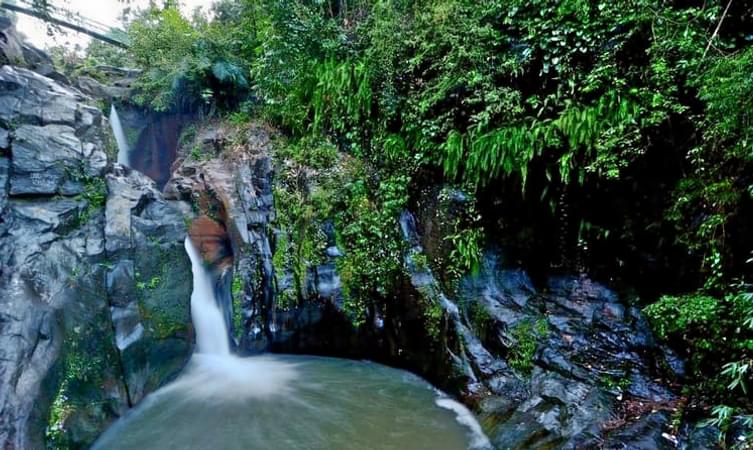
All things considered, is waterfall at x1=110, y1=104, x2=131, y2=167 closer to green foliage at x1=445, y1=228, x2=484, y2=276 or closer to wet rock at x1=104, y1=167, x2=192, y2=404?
wet rock at x1=104, y1=167, x2=192, y2=404

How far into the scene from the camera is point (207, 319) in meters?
6.21

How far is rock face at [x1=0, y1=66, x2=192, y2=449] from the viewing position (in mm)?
3689

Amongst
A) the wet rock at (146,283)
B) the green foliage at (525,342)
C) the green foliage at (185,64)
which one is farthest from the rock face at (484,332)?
the green foliage at (185,64)

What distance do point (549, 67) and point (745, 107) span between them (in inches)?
77.7

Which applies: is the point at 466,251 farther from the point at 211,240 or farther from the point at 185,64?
the point at 185,64

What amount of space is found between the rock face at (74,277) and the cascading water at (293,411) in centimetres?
47

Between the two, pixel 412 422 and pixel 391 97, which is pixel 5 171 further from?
pixel 412 422

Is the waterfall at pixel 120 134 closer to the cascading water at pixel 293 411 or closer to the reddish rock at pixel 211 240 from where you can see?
the reddish rock at pixel 211 240

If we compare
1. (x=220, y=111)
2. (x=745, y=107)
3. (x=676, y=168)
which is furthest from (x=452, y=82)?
(x=220, y=111)

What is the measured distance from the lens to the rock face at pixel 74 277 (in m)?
3.69

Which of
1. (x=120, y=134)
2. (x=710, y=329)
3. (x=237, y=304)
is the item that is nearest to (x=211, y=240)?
(x=237, y=304)

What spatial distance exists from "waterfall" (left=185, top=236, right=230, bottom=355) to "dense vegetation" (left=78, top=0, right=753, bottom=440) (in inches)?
61.2

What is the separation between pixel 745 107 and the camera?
8.61ft

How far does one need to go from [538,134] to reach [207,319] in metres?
5.73
